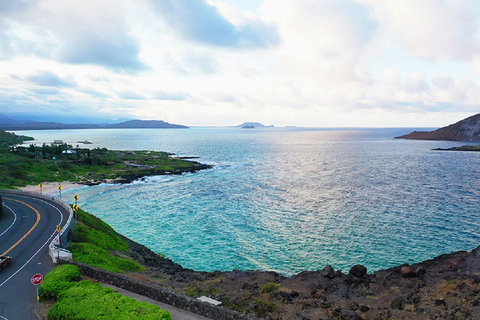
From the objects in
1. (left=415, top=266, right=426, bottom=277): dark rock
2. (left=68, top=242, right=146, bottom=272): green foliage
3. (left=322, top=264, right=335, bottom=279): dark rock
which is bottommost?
(left=322, top=264, right=335, bottom=279): dark rock

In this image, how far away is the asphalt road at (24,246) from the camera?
21828mm

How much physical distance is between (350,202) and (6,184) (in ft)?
264

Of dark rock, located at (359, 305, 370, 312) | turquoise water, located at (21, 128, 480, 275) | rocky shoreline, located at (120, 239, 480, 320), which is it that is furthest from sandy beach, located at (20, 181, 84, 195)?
Result: dark rock, located at (359, 305, 370, 312)

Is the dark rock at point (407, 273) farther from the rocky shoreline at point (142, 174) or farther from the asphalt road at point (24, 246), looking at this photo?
the rocky shoreline at point (142, 174)

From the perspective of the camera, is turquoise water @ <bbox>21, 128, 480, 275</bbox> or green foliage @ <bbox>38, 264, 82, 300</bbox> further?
turquoise water @ <bbox>21, 128, 480, 275</bbox>

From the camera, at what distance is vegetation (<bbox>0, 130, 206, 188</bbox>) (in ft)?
300

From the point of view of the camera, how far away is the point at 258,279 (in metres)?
33.5

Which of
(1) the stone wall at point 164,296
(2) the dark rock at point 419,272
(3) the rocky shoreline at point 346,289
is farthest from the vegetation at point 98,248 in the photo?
(2) the dark rock at point 419,272

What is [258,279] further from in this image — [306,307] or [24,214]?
[24,214]

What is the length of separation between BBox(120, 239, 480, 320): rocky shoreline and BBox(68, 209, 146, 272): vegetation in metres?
1.99

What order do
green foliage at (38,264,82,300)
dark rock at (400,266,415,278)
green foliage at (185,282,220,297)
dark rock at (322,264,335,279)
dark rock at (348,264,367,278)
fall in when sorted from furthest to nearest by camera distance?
dark rock at (348,264,367,278) → dark rock at (322,264,335,279) → dark rock at (400,266,415,278) → green foliage at (185,282,220,297) → green foliage at (38,264,82,300)

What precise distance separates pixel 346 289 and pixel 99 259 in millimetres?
23686

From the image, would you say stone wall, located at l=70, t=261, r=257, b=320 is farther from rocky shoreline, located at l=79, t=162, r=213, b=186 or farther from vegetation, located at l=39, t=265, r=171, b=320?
rocky shoreline, located at l=79, t=162, r=213, b=186

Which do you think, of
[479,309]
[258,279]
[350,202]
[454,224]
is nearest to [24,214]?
[258,279]
